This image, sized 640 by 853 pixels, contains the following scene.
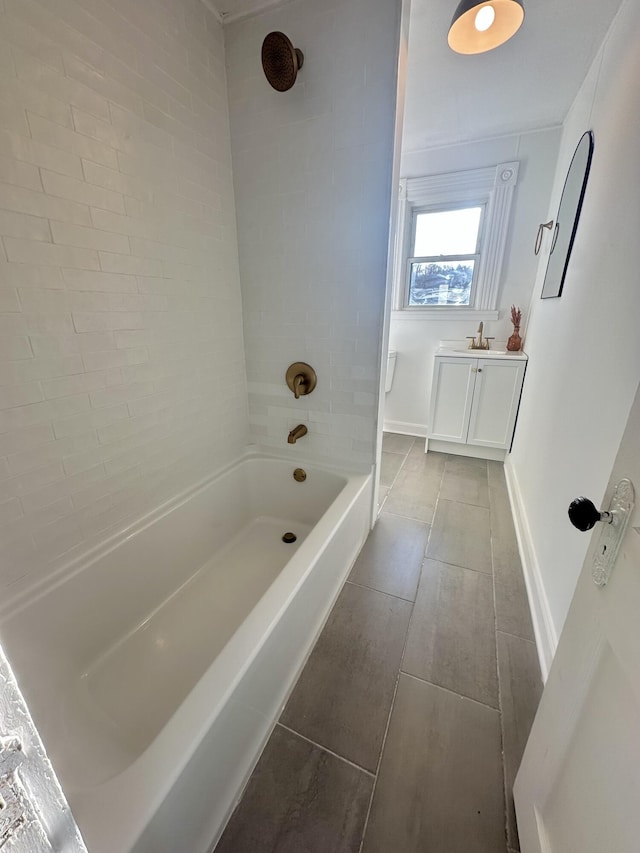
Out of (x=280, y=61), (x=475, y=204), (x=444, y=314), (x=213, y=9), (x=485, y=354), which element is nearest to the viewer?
(x=280, y=61)

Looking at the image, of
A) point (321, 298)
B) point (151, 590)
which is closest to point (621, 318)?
point (321, 298)

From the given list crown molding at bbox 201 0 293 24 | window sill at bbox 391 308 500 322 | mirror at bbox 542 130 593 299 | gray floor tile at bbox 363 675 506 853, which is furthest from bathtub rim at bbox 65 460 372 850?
window sill at bbox 391 308 500 322

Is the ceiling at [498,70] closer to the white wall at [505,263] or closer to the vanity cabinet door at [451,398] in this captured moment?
the white wall at [505,263]

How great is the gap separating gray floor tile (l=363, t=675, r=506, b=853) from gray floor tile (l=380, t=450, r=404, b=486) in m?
1.51

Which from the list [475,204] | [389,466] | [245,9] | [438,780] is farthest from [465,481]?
[245,9]

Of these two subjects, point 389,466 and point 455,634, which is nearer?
point 455,634

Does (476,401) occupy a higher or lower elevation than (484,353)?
lower

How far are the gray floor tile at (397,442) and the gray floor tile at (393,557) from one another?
109 cm

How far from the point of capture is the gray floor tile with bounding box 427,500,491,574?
1.76 m

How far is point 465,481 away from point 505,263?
184cm

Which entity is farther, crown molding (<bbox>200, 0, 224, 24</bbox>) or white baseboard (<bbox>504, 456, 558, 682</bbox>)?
crown molding (<bbox>200, 0, 224, 24</bbox>)

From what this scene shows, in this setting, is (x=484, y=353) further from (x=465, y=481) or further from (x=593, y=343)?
(x=593, y=343)

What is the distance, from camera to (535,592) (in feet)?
4.77

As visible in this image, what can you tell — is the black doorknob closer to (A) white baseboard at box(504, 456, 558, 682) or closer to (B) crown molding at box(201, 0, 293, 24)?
(A) white baseboard at box(504, 456, 558, 682)
